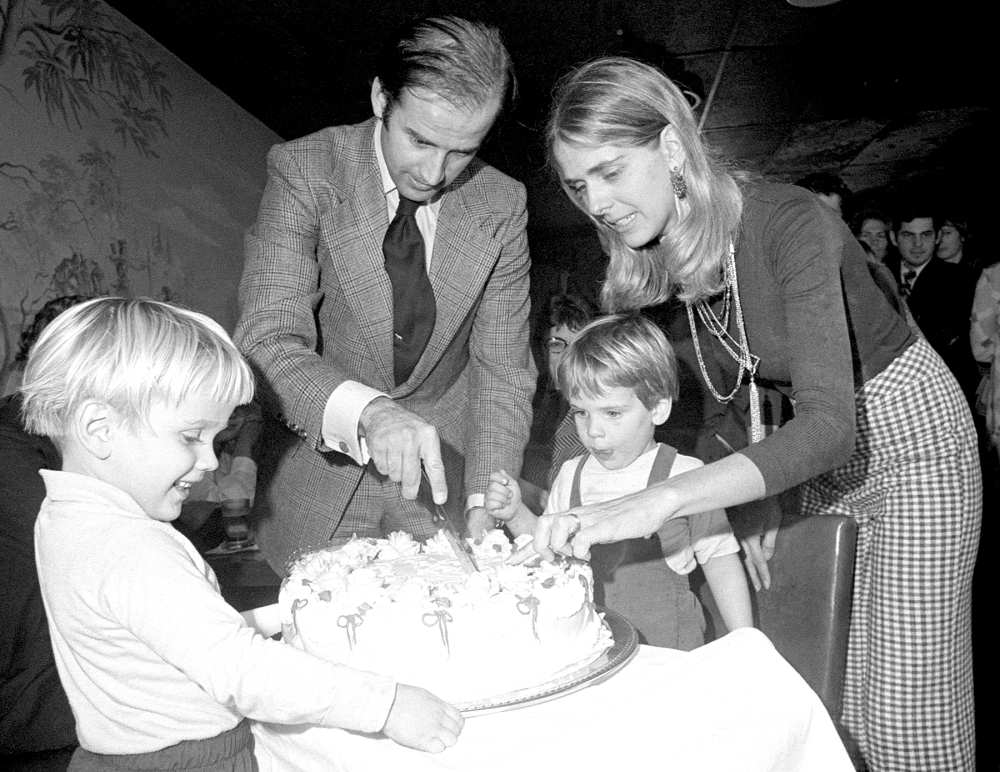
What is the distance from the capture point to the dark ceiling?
4.58m

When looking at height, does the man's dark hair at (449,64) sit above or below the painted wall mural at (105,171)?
above

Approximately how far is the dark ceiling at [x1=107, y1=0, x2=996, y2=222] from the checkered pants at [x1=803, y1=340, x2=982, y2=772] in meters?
2.19

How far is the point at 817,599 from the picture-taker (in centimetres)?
178

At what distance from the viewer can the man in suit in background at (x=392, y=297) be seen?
1.76 metres

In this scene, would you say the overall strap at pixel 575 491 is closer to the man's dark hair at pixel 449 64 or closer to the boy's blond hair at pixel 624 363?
the boy's blond hair at pixel 624 363

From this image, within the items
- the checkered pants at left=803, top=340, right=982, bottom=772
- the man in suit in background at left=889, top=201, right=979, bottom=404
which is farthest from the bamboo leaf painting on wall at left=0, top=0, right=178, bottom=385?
the man in suit in background at left=889, top=201, right=979, bottom=404

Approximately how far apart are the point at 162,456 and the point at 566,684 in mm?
682

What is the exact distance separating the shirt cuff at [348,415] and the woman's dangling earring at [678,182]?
0.73 metres

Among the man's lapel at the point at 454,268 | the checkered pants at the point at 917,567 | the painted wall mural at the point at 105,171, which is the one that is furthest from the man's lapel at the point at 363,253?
the painted wall mural at the point at 105,171

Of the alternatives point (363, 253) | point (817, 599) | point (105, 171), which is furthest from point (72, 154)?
point (817, 599)

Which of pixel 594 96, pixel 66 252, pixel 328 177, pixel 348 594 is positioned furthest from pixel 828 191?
pixel 66 252

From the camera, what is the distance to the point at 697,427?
293 cm

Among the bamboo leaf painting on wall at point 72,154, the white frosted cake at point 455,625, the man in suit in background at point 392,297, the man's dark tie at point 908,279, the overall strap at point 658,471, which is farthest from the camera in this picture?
the man's dark tie at point 908,279

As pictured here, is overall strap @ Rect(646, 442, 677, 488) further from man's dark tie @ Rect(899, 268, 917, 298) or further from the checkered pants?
man's dark tie @ Rect(899, 268, 917, 298)
